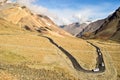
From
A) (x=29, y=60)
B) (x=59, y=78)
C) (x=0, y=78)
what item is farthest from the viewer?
(x=29, y=60)

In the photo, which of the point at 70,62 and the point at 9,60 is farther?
the point at 70,62

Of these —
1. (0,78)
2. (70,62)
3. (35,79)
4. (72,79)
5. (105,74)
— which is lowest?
(70,62)

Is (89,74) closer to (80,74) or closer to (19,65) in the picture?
(80,74)

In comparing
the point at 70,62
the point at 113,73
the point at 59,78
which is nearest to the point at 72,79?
the point at 59,78

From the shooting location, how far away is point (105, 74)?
231 ft

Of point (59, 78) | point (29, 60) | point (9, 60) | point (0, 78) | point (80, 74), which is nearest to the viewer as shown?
point (0, 78)

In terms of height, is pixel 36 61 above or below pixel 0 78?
below

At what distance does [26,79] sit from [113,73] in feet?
103

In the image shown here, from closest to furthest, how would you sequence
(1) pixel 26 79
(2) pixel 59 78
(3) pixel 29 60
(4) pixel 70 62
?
(1) pixel 26 79 < (2) pixel 59 78 < (3) pixel 29 60 < (4) pixel 70 62

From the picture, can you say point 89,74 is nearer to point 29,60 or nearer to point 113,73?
point 113,73

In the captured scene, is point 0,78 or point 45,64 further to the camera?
point 45,64

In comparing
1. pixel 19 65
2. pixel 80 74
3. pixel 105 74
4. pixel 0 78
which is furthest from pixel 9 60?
pixel 0 78

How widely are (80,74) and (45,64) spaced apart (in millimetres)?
11597

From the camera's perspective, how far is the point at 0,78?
42188mm
